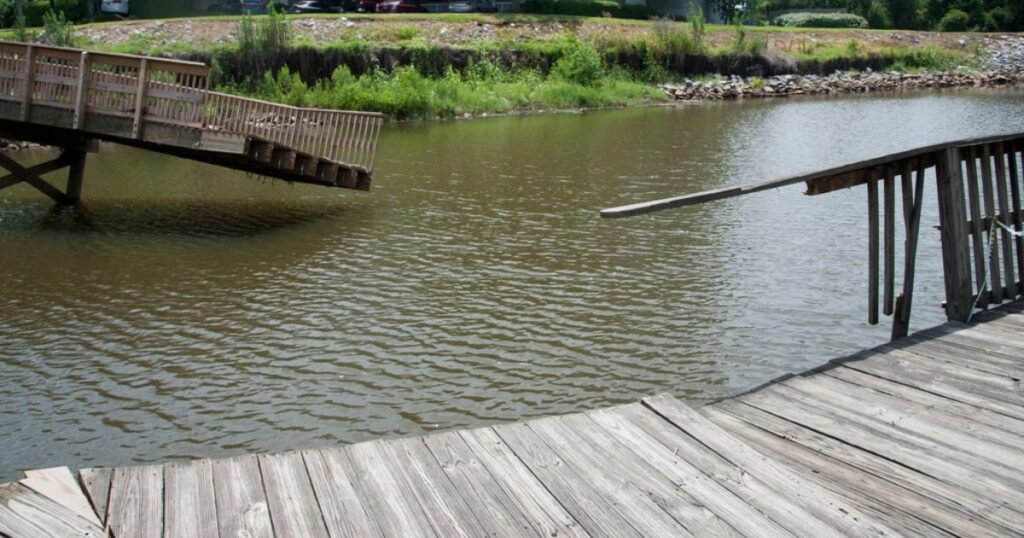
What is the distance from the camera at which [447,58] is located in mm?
46000

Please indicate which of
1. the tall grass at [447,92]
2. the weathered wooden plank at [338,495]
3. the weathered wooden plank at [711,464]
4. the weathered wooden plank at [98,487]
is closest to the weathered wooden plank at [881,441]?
the weathered wooden plank at [711,464]

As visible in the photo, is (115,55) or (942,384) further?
(115,55)

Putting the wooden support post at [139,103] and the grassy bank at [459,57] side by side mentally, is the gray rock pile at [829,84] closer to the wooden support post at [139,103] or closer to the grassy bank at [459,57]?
the grassy bank at [459,57]

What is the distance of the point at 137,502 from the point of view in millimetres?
5352

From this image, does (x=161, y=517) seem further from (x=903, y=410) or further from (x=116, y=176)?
A: (x=116, y=176)

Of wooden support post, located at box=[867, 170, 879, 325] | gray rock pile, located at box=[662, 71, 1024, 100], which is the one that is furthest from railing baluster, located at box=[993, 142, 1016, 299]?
gray rock pile, located at box=[662, 71, 1024, 100]

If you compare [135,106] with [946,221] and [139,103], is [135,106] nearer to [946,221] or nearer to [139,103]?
[139,103]

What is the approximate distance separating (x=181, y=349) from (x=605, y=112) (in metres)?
32.8

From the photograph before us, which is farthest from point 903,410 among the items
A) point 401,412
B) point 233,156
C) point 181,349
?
point 233,156

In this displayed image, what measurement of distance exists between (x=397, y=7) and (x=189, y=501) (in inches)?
2171

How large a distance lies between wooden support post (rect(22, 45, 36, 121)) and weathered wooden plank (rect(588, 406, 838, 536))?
1547 centimetres

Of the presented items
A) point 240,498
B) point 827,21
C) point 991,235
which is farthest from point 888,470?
point 827,21

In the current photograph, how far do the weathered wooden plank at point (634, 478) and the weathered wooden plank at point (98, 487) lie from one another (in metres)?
2.66

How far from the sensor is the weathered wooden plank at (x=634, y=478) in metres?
5.02
